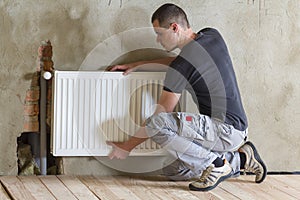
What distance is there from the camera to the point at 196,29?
12.5 ft

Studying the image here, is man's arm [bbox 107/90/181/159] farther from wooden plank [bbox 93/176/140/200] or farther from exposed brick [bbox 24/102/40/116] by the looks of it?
exposed brick [bbox 24/102/40/116]

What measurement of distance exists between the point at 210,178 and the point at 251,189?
0.81ft

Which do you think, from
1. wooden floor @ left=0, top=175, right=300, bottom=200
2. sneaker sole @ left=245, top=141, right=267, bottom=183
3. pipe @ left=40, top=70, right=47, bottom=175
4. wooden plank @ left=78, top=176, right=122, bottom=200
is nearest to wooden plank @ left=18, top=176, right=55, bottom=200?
wooden floor @ left=0, top=175, right=300, bottom=200

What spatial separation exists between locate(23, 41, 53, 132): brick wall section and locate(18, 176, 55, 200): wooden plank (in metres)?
0.29

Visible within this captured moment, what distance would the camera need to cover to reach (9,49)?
3.61 meters

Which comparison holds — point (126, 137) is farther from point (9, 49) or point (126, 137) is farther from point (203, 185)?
point (9, 49)

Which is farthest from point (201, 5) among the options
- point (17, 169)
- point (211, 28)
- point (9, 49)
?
point (17, 169)

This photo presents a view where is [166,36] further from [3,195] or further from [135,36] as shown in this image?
[3,195]

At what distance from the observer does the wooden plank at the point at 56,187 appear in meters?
3.26

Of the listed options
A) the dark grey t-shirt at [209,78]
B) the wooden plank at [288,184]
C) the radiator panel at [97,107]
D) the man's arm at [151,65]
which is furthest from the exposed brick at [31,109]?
the wooden plank at [288,184]

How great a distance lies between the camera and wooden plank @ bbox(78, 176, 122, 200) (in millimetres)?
3271

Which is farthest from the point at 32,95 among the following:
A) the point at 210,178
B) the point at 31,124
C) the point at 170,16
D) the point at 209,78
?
the point at 210,178

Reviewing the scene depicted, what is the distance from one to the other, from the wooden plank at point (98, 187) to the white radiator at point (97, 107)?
0.48 feet

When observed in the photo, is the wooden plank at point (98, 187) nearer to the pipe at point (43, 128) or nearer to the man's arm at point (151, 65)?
the pipe at point (43, 128)
